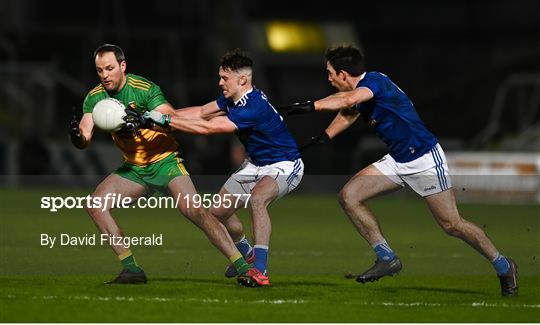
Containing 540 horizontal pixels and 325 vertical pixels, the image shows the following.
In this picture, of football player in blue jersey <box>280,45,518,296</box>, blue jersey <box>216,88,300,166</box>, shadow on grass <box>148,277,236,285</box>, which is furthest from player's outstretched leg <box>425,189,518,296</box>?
shadow on grass <box>148,277,236,285</box>

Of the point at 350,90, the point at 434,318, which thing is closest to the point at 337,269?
the point at 350,90

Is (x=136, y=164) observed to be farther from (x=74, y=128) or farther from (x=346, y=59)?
(x=346, y=59)

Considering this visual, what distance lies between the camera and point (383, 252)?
50.8ft

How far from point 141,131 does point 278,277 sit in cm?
244

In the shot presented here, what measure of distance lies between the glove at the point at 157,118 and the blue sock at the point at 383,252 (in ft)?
8.23

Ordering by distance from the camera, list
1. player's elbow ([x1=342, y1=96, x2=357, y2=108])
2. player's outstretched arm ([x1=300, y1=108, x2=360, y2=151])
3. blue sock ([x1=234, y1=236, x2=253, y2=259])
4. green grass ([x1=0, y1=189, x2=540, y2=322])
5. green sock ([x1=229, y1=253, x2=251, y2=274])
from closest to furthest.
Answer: green grass ([x1=0, y1=189, x2=540, y2=322]), player's elbow ([x1=342, y1=96, x2=357, y2=108]), green sock ([x1=229, y1=253, x2=251, y2=274]), player's outstretched arm ([x1=300, y1=108, x2=360, y2=151]), blue sock ([x1=234, y1=236, x2=253, y2=259])

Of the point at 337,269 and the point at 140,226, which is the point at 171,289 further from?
the point at 140,226

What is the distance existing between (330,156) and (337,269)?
18763 millimetres

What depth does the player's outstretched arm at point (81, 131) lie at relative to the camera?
48.3 ft

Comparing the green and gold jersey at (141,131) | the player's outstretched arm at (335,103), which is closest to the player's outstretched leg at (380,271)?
the player's outstretched arm at (335,103)

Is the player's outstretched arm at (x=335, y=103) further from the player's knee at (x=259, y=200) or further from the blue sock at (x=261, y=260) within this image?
the blue sock at (x=261, y=260)

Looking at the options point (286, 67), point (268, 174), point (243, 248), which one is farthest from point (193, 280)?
point (286, 67)

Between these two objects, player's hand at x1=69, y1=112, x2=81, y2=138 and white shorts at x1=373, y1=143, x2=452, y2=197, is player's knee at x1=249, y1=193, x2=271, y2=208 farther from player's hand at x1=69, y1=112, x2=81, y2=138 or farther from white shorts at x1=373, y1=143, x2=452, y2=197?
player's hand at x1=69, y1=112, x2=81, y2=138

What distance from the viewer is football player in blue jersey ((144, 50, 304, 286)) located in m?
15.1
